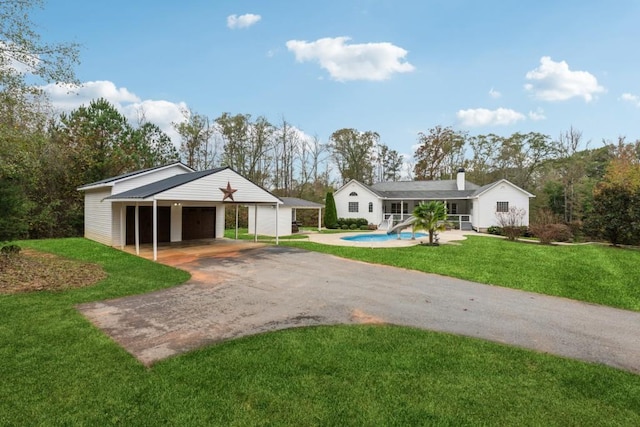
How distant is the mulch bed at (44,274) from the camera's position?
725cm

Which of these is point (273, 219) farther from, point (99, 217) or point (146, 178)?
point (99, 217)

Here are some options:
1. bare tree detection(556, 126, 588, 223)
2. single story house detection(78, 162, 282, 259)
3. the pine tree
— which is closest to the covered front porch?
the pine tree

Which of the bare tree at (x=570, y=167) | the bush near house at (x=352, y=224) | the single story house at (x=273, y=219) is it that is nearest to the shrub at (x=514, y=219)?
the bare tree at (x=570, y=167)

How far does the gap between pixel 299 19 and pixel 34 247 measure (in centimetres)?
1542

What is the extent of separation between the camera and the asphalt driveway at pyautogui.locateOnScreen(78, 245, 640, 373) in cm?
466

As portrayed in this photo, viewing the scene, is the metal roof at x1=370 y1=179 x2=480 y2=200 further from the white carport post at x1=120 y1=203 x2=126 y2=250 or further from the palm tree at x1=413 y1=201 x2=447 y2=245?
the white carport post at x1=120 y1=203 x2=126 y2=250

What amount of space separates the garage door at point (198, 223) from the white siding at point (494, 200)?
19445 millimetres

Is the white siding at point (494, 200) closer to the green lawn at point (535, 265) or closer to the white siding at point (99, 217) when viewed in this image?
the green lawn at point (535, 265)

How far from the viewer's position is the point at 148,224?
52.5 feet

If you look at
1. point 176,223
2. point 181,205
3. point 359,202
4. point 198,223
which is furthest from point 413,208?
point 176,223

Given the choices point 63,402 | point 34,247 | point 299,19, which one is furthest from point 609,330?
point 34,247

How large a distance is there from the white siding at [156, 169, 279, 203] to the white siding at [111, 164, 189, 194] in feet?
13.7

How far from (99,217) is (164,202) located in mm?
3328

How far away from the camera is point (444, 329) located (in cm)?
521
